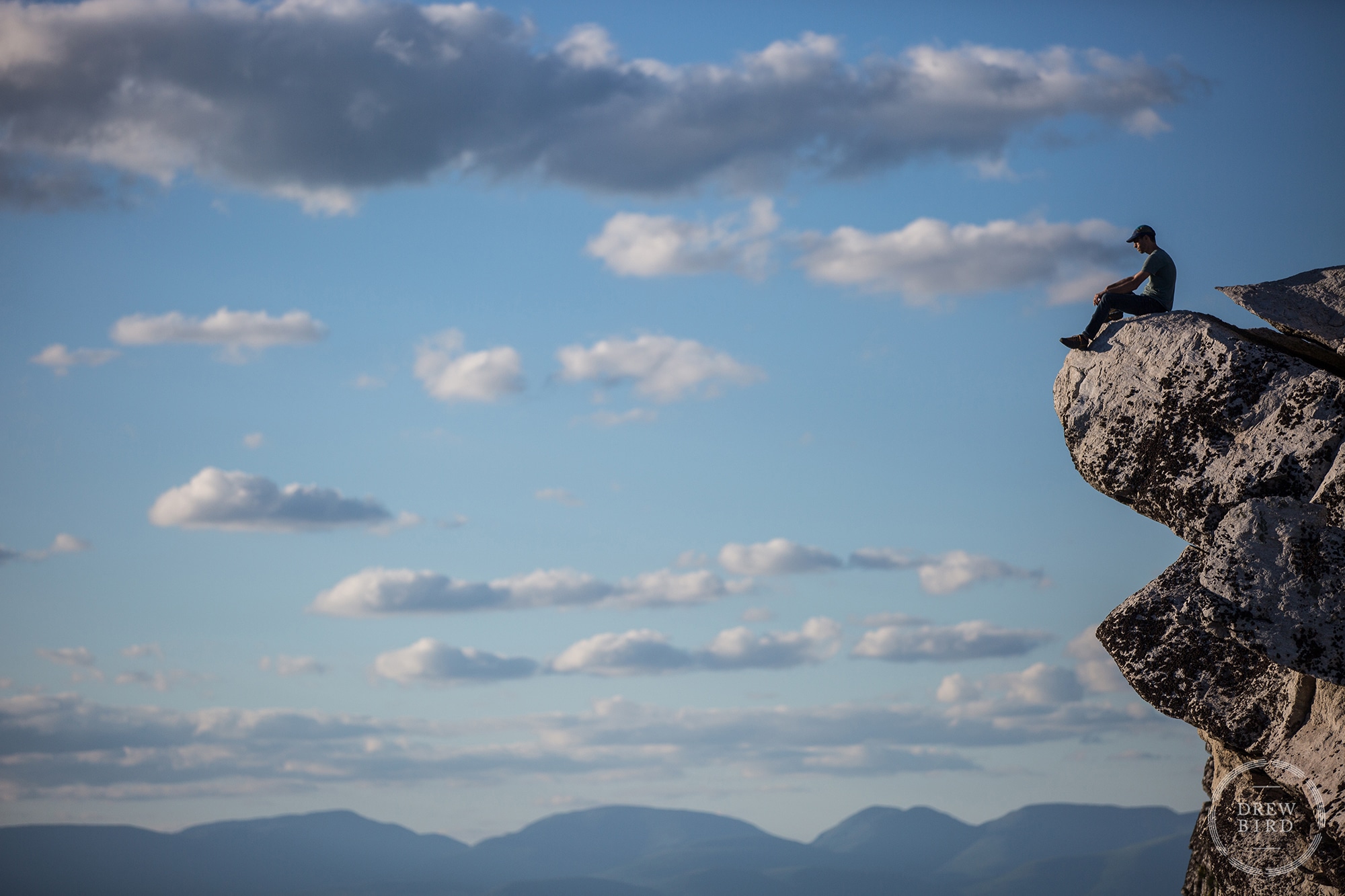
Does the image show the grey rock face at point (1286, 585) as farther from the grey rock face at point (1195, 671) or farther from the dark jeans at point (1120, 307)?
the dark jeans at point (1120, 307)

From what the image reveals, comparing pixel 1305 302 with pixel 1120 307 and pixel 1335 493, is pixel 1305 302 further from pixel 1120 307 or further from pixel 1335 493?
pixel 1335 493

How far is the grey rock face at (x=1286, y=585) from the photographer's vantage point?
82.4 feet

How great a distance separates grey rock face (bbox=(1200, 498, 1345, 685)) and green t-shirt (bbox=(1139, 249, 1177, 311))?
6.42 meters

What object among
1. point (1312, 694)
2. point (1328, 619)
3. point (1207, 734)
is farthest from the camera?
point (1207, 734)

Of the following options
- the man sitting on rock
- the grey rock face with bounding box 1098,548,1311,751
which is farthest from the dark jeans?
the grey rock face with bounding box 1098,548,1311,751

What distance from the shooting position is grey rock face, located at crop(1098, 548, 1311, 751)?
27.4 metres

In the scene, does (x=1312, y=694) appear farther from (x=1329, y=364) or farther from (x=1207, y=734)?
(x=1329, y=364)

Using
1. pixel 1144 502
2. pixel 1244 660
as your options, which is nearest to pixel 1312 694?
pixel 1244 660

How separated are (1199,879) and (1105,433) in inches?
455

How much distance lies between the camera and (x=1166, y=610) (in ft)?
92.9

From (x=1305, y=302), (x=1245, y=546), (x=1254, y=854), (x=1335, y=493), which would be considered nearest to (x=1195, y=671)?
(x=1245, y=546)

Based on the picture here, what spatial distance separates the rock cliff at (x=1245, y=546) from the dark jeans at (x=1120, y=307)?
17.3 inches

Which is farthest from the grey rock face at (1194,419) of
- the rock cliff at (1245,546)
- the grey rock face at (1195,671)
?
the grey rock face at (1195,671)

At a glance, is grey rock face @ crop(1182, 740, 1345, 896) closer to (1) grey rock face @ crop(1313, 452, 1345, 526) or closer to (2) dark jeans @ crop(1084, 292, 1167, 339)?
(1) grey rock face @ crop(1313, 452, 1345, 526)
